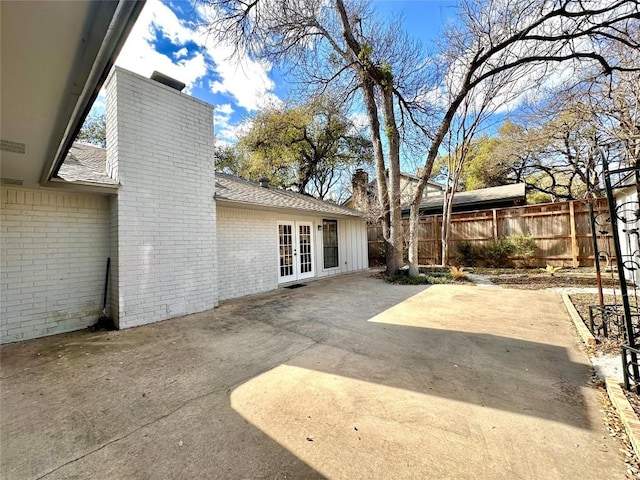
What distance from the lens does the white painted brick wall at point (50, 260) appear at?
163 inches

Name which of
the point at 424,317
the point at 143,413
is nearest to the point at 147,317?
the point at 143,413

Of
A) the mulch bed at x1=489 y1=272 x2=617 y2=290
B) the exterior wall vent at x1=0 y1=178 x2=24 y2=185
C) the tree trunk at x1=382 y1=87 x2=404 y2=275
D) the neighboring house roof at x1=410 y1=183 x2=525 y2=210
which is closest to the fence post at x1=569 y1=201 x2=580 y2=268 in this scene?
the mulch bed at x1=489 y1=272 x2=617 y2=290

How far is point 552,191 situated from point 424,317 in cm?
1995

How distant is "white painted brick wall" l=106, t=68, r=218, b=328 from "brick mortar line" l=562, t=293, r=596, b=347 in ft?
20.9

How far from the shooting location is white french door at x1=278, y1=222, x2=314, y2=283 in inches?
330

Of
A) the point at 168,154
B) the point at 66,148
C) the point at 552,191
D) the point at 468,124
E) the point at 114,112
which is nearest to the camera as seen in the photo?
the point at 66,148

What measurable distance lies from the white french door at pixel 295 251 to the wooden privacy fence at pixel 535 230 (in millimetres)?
4264

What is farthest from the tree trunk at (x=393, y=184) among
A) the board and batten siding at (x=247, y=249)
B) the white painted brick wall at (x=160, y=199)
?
the white painted brick wall at (x=160, y=199)

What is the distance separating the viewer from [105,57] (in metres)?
1.57

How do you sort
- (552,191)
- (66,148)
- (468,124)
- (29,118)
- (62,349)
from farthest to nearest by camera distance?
(552,191) → (468,124) → (62,349) → (66,148) → (29,118)

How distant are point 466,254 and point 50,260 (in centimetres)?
1272

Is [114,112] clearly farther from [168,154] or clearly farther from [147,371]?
[147,371]

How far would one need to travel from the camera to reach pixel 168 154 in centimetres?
531

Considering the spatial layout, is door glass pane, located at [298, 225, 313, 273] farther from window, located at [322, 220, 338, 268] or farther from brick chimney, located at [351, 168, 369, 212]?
brick chimney, located at [351, 168, 369, 212]
